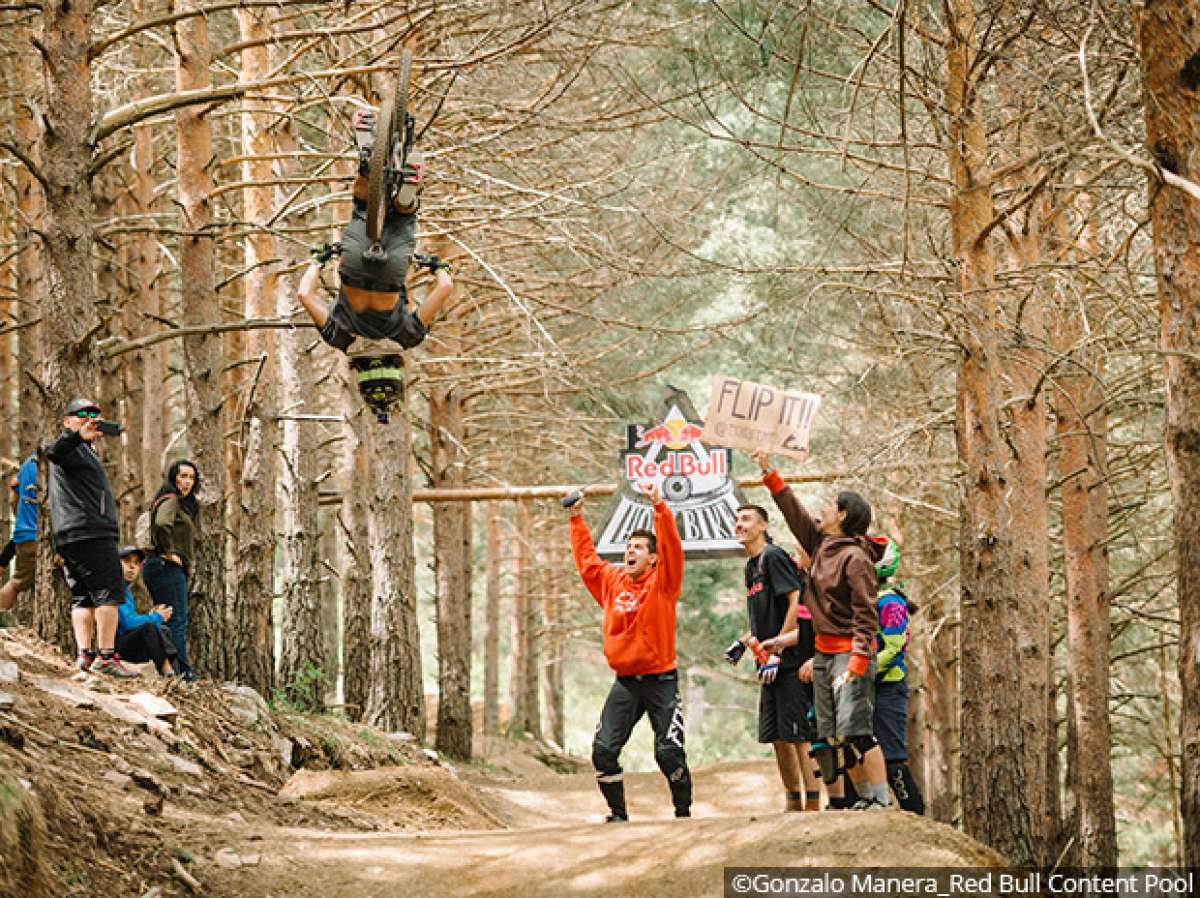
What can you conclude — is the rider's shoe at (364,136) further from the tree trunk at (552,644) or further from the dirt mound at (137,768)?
the tree trunk at (552,644)

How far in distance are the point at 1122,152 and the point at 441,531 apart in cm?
1423

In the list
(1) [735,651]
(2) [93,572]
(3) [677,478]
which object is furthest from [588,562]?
(3) [677,478]

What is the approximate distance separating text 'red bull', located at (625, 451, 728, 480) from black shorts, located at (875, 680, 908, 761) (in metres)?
5.67

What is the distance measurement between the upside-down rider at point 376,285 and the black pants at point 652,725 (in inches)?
91.1

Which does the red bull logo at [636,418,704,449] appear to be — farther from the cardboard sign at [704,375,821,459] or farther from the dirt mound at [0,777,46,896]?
the dirt mound at [0,777,46,896]

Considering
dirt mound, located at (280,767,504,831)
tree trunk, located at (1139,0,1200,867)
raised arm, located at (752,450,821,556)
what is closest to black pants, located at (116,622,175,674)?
dirt mound, located at (280,767,504,831)

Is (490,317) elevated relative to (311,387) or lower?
elevated

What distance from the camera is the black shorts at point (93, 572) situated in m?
8.30

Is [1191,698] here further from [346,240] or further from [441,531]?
[441,531]

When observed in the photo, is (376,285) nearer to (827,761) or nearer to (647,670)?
(647,670)

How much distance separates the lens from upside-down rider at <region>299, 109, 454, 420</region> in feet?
23.3

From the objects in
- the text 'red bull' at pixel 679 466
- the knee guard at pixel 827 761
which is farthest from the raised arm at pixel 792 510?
the text 'red bull' at pixel 679 466

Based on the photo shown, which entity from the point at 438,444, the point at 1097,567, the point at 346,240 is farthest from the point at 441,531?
the point at 346,240

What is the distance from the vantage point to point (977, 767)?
806 centimetres
